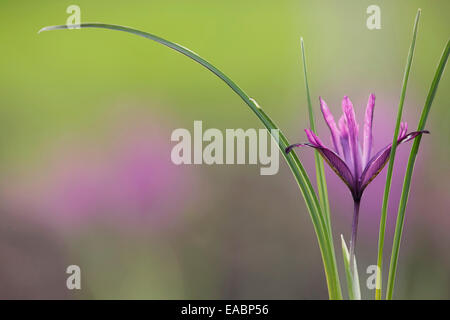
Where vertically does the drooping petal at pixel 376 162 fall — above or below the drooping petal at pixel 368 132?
below

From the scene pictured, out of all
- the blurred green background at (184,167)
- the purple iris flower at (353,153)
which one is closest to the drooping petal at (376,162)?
the purple iris flower at (353,153)

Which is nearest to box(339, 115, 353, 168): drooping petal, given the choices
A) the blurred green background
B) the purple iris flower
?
the purple iris flower

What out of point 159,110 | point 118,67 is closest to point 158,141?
point 159,110

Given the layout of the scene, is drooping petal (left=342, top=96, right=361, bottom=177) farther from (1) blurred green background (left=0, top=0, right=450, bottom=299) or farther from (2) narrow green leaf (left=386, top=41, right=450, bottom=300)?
(1) blurred green background (left=0, top=0, right=450, bottom=299)

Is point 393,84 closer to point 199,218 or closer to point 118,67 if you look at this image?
point 199,218

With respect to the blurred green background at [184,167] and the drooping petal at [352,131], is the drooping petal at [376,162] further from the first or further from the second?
the blurred green background at [184,167]
